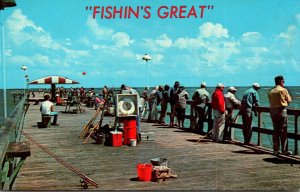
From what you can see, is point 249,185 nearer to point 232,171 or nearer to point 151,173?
point 232,171

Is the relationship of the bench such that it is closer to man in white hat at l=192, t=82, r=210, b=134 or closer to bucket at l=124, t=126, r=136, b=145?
man in white hat at l=192, t=82, r=210, b=134

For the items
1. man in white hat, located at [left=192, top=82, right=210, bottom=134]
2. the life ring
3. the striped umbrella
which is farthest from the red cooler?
the striped umbrella

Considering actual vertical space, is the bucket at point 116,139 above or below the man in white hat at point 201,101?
below

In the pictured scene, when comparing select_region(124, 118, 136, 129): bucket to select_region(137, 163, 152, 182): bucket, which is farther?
select_region(124, 118, 136, 129): bucket

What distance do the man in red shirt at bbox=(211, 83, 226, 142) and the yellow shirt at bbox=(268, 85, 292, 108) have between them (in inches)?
97.6

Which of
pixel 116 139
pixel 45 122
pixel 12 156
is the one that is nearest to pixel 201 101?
pixel 116 139

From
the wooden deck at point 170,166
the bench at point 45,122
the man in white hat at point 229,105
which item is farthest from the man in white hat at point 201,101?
the bench at point 45,122

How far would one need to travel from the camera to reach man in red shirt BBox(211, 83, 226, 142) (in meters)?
11.5

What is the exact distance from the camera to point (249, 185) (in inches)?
259

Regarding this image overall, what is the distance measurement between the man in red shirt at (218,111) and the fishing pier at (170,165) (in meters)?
0.28

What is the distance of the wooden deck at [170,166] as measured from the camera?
21.9 feet

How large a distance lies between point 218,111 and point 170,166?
12.3 ft

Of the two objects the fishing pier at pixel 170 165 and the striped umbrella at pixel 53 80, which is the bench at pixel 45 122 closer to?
the fishing pier at pixel 170 165

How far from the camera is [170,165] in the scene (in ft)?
27.2
